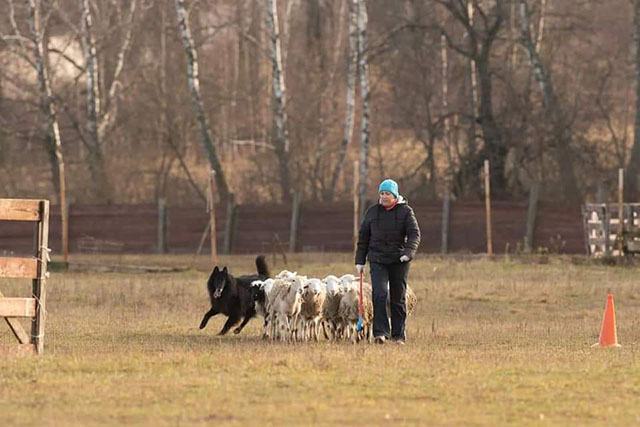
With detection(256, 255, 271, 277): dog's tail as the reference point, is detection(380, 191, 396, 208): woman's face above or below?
above

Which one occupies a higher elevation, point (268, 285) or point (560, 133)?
point (560, 133)

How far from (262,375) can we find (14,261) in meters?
3.51

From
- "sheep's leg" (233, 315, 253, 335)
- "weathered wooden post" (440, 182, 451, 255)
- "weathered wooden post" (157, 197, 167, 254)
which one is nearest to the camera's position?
"sheep's leg" (233, 315, 253, 335)

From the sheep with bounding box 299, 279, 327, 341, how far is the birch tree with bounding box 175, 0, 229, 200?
27609 millimetres

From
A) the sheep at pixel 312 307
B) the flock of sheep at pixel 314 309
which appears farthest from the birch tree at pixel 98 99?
the sheep at pixel 312 307

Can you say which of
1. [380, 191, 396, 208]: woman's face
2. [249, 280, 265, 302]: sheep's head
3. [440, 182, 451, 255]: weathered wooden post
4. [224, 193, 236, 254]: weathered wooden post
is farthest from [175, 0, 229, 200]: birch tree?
[380, 191, 396, 208]: woman's face

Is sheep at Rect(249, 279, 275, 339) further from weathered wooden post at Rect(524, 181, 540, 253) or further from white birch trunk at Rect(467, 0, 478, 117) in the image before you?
white birch trunk at Rect(467, 0, 478, 117)

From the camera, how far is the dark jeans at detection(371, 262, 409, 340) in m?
18.5

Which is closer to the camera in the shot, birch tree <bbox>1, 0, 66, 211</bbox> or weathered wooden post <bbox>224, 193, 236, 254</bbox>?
birch tree <bbox>1, 0, 66, 211</bbox>

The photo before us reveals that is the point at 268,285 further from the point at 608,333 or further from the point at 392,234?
the point at 608,333

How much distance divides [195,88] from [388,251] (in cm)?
3056

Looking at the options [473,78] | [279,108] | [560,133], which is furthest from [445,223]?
[279,108]

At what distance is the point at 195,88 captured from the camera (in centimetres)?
4822

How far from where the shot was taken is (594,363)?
51.2 ft
